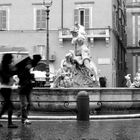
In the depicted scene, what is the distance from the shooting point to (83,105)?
13.2 m

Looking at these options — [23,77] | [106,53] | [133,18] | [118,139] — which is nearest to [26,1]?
[106,53]

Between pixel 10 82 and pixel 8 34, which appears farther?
pixel 8 34

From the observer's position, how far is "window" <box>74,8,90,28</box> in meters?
39.6

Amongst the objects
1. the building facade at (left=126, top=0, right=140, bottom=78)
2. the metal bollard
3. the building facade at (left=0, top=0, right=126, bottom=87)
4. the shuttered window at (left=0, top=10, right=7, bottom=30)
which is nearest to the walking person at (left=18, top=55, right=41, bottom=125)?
the metal bollard

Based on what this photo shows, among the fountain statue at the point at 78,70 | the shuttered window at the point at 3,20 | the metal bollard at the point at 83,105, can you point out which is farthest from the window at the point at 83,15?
the metal bollard at the point at 83,105

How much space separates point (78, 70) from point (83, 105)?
17.7 feet

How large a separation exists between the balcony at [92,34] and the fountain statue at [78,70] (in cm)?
1985

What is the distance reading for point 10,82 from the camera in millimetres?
10914

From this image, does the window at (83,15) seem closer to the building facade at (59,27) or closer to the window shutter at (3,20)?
the building facade at (59,27)

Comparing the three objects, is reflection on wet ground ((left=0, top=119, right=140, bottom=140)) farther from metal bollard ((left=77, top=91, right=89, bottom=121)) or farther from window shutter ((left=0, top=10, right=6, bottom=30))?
window shutter ((left=0, top=10, right=6, bottom=30))

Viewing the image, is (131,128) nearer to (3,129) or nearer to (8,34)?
(3,129)

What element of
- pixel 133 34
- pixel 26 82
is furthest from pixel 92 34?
pixel 26 82

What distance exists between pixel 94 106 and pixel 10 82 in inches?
210

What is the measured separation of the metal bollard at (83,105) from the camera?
13.1 m
